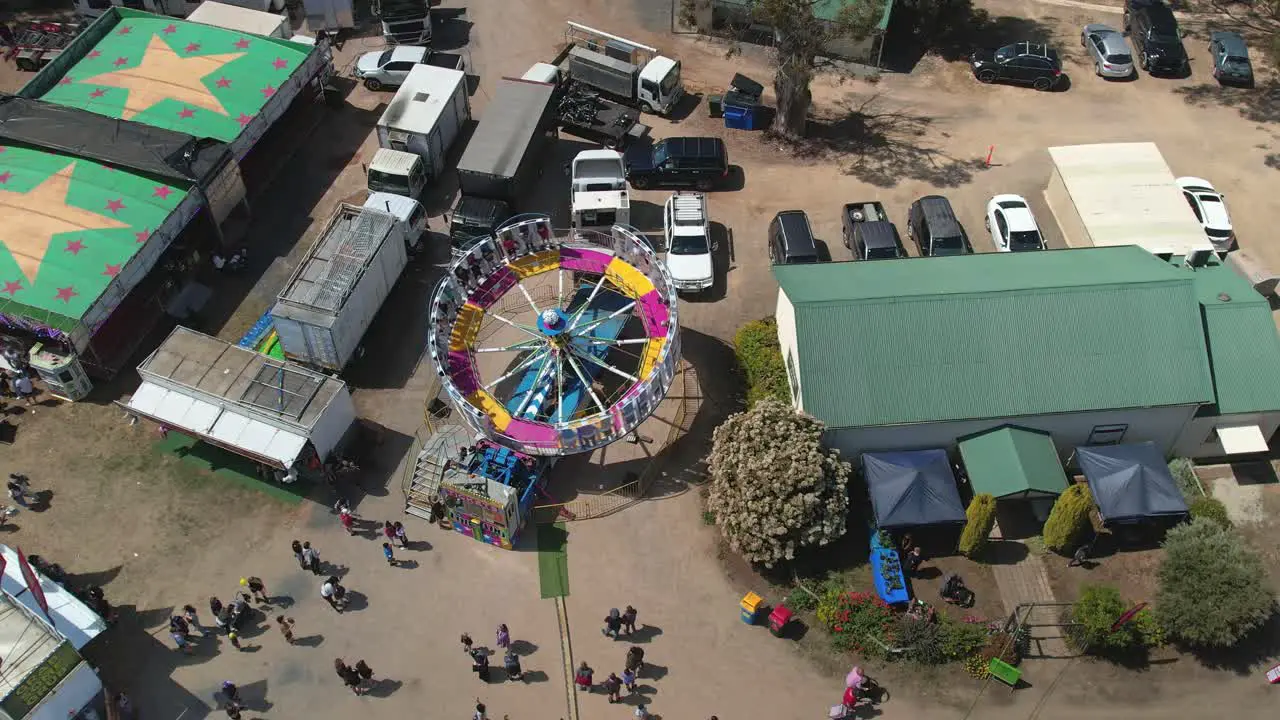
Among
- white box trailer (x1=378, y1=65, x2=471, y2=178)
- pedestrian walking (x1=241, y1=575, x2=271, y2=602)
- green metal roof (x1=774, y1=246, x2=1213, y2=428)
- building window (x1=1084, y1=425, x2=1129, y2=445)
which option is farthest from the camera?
white box trailer (x1=378, y1=65, x2=471, y2=178)

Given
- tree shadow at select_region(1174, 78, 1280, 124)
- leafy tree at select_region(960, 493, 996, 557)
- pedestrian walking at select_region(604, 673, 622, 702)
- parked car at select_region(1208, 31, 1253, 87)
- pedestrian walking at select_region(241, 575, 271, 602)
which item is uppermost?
parked car at select_region(1208, 31, 1253, 87)

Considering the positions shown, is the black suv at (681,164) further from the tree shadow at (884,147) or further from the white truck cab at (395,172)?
the white truck cab at (395,172)

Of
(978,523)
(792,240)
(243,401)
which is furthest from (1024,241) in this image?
(243,401)

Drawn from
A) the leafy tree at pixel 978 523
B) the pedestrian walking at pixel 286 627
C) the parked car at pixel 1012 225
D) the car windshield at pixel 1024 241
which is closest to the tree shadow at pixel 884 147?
the parked car at pixel 1012 225

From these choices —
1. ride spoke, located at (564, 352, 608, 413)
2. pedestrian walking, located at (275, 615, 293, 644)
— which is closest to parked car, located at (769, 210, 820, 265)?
ride spoke, located at (564, 352, 608, 413)

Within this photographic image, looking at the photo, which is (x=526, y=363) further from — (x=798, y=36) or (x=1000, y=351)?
(x=798, y=36)

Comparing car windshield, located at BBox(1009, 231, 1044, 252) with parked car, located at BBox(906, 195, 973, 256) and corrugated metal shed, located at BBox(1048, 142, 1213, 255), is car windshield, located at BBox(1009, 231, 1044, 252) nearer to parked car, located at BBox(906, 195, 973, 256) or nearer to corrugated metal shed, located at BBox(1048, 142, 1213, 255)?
parked car, located at BBox(906, 195, 973, 256)

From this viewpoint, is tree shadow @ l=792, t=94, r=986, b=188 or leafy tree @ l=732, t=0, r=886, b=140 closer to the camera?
leafy tree @ l=732, t=0, r=886, b=140
